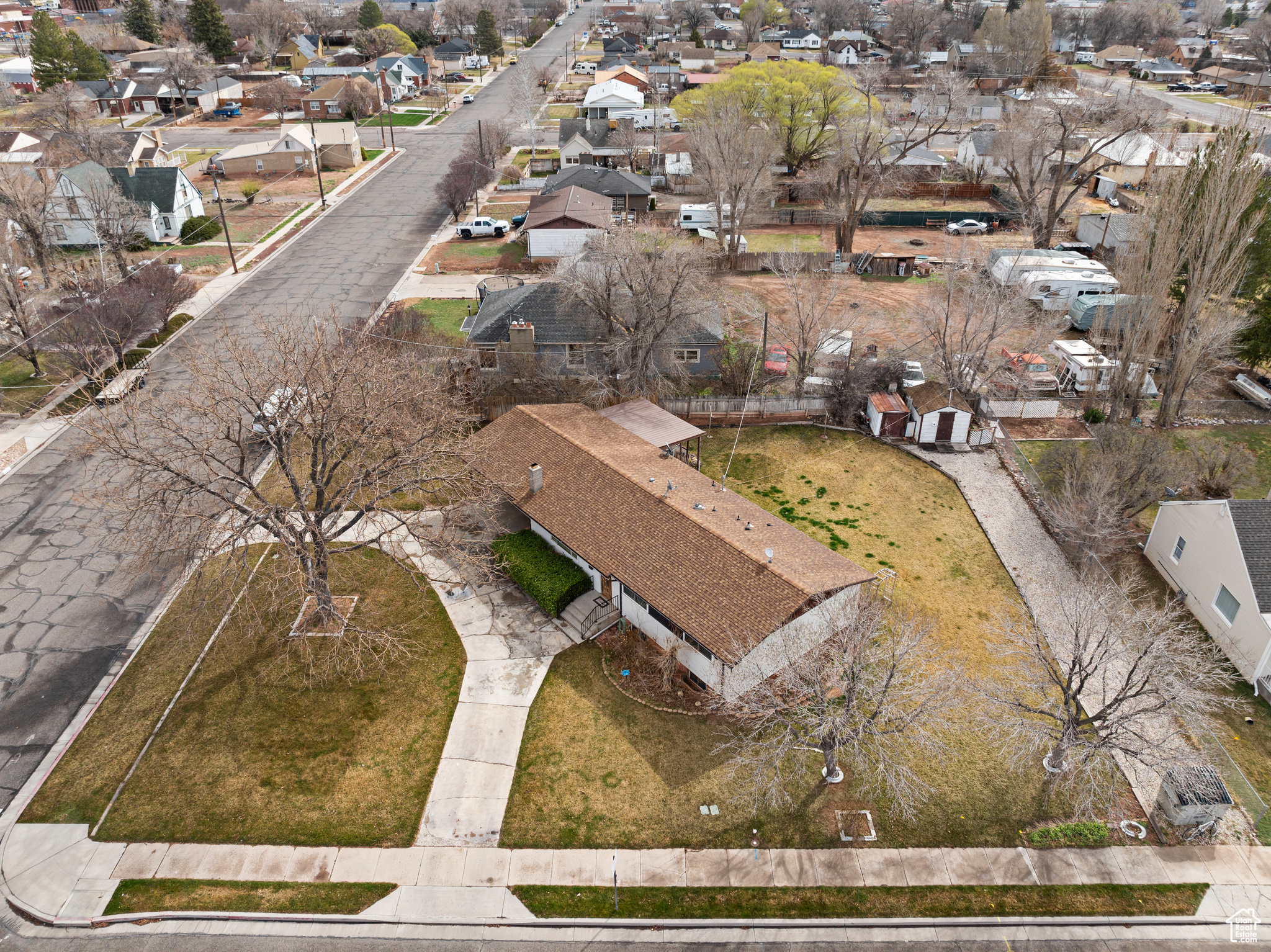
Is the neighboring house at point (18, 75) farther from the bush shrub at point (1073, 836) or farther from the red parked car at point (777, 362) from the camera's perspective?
the bush shrub at point (1073, 836)

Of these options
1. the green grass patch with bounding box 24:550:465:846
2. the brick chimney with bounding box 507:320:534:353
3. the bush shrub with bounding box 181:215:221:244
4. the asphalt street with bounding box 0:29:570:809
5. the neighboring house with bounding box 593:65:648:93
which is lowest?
the green grass patch with bounding box 24:550:465:846

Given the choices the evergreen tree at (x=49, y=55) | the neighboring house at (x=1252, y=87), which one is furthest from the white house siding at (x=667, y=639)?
the neighboring house at (x=1252, y=87)

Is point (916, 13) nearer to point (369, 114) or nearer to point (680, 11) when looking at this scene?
point (680, 11)

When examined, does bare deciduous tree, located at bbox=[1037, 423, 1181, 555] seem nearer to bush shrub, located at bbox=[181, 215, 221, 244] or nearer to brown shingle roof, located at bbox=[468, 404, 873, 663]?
brown shingle roof, located at bbox=[468, 404, 873, 663]

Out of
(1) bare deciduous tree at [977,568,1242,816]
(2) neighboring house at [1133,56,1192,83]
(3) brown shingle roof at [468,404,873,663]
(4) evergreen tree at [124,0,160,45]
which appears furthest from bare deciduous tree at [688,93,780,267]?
(4) evergreen tree at [124,0,160,45]

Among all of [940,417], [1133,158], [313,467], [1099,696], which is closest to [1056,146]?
[1133,158]

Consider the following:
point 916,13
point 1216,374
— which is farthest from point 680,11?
point 1216,374

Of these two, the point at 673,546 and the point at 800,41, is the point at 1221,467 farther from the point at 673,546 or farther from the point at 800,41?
the point at 800,41
